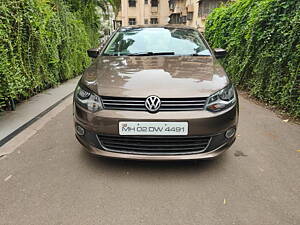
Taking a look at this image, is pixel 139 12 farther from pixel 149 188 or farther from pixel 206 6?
pixel 149 188

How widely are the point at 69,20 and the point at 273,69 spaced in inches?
254

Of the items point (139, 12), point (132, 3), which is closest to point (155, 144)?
point (139, 12)

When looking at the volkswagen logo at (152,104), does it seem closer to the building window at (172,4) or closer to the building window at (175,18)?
the building window at (175,18)

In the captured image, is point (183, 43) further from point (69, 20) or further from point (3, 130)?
point (69, 20)

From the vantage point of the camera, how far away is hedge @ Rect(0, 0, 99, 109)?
354 centimetres

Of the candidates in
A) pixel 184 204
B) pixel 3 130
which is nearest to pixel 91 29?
pixel 3 130

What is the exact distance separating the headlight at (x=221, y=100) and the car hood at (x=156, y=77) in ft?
0.17

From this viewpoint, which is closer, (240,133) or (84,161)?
(84,161)

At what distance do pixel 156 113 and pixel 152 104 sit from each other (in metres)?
0.09

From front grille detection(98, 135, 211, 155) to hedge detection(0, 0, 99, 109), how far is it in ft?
6.61

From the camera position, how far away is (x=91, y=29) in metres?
11.8

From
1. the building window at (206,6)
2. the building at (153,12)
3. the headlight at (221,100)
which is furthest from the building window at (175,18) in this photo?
the headlight at (221,100)

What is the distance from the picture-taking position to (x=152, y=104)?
2.12 meters

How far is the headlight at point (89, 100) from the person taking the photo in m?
2.23
